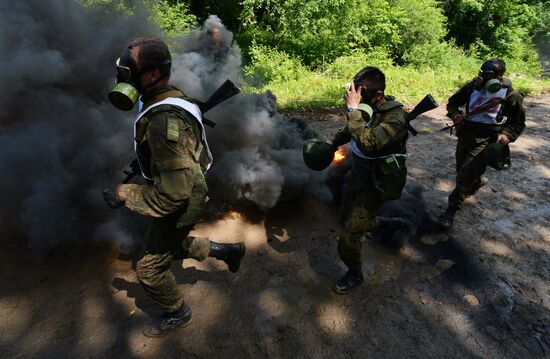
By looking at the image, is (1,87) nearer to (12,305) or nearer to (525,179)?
(12,305)

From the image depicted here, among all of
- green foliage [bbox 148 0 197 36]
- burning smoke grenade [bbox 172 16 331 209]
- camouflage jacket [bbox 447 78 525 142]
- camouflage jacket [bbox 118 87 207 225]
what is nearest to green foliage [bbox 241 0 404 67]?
green foliage [bbox 148 0 197 36]

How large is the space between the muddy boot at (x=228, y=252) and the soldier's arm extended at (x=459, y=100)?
3069 mm

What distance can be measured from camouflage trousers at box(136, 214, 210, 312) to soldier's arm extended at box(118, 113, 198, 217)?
10.1 inches

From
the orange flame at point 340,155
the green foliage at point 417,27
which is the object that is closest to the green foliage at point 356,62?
the green foliage at point 417,27

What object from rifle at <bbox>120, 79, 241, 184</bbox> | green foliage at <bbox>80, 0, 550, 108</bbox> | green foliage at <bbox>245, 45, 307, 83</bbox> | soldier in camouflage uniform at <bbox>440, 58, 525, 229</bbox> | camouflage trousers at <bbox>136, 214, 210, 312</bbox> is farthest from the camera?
green foliage at <bbox>245, 45, 307, 83</bbox>

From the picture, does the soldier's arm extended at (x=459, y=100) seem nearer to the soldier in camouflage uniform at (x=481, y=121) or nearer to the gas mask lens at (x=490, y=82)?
the soldier in camouflage uniform at (x=481, y=121)

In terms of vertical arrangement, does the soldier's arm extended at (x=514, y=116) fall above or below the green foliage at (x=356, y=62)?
above

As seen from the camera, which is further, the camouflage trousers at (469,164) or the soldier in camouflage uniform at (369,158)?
the camouflage trousers at (469,164)

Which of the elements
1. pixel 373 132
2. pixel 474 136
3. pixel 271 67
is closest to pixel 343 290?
pixel 373 132

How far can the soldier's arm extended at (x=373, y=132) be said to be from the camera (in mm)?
2904

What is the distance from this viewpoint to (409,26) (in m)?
13.8

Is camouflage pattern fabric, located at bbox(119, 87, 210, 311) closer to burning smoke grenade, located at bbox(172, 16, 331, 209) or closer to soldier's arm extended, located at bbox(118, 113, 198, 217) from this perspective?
soldier's arm extended, located at bbox(118, 113, 198, 217)

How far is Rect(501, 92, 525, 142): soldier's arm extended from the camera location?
13.8 ft

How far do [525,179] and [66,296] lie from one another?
648 cm
